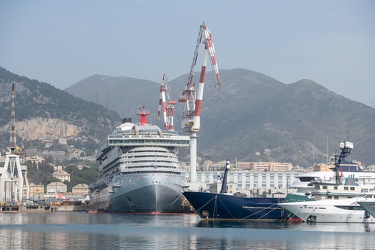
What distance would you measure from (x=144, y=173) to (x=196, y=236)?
60.2 metres

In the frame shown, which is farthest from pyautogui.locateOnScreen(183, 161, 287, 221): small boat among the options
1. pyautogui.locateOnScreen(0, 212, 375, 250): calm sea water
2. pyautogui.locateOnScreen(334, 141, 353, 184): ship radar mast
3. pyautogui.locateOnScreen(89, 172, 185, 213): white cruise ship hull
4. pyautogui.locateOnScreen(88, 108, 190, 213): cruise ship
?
pyautogui.locateOnScreen(88, 108, 190, 213): cruise ship

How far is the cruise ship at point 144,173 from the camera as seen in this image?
14450 cm

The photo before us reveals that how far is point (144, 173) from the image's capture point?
145625mm

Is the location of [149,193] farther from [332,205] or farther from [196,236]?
[196,236]

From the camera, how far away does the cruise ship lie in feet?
474

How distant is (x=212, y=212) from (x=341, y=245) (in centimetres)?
3513

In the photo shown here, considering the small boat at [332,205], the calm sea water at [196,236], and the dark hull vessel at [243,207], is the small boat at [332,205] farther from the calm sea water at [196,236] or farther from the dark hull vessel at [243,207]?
the dark hull vessel at [243,207]

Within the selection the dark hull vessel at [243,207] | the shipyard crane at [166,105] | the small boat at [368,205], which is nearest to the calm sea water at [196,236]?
the small boat at [368,205]

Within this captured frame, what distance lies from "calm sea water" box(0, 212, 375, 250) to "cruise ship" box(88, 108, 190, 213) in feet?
123

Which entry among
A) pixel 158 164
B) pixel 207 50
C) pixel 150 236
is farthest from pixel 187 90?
pixel 150 236

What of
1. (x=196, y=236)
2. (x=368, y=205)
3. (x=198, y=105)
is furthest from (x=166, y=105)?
(x=196, y=236)

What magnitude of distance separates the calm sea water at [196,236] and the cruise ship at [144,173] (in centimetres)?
3763

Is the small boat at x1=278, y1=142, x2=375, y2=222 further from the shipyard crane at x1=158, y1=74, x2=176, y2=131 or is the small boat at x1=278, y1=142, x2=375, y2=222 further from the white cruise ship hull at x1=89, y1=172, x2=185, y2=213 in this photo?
the shipyard crane at x1=158, y1=74, x2=176, y2=131

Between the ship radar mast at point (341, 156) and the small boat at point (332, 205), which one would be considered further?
the ship radar mast at point (341, 156)
